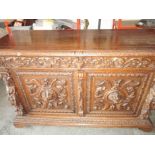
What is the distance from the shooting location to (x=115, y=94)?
1196mm

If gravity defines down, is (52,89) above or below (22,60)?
below

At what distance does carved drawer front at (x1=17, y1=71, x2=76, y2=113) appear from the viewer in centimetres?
114

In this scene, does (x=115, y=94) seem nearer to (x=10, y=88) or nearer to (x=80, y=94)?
(x=80, y=94)

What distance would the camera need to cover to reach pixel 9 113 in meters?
1.65

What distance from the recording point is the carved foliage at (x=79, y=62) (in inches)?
39.5

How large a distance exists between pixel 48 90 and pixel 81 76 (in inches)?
12.3

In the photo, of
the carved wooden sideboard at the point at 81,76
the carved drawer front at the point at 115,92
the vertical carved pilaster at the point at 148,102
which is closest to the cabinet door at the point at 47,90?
the carved wooden sideboard at the point at 81,76

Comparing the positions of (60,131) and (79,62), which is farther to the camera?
(60,131)

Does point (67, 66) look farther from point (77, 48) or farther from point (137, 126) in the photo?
point (137, 126)

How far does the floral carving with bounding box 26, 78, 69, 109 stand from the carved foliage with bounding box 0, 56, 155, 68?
0.52 ft

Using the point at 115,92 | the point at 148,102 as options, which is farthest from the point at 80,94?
the point at 148,102

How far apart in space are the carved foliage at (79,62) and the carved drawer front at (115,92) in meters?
0.08

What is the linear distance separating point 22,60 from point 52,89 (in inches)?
13.1
